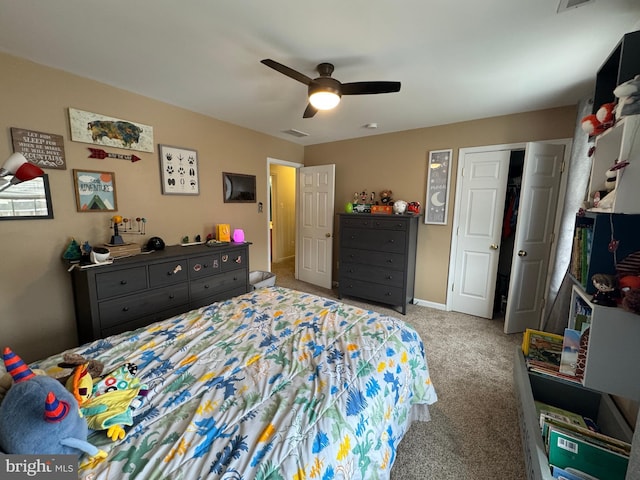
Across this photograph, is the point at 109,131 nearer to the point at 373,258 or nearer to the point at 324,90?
the point at 324,90

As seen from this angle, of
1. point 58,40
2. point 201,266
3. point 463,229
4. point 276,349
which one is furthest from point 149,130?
point 463,229

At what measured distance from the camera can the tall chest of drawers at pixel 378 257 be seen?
11.0ft

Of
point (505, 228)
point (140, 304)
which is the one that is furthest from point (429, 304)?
point (140, 304)

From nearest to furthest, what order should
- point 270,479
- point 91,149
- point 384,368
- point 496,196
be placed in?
point 270,479
point 384,368
point 91,149
point 496,196

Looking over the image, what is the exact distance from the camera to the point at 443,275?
3.60 m

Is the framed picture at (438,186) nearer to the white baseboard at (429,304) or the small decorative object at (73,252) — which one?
the white baseboard at (429,304)

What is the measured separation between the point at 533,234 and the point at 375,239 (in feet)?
5.71

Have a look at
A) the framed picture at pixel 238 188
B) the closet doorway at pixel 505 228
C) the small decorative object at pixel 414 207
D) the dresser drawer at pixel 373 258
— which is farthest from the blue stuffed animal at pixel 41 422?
the closet doorway at pixel 505 228

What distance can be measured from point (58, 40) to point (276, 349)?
2430mm

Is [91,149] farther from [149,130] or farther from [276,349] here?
[276,349]

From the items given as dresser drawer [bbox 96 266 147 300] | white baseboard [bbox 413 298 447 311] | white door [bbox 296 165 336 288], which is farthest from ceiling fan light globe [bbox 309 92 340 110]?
white baseboard [bbox 413 298 447 311]

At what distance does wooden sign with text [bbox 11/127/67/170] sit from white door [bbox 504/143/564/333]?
4.34 meters

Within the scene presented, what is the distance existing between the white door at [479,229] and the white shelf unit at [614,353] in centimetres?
217

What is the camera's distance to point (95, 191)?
2322 millimetres
